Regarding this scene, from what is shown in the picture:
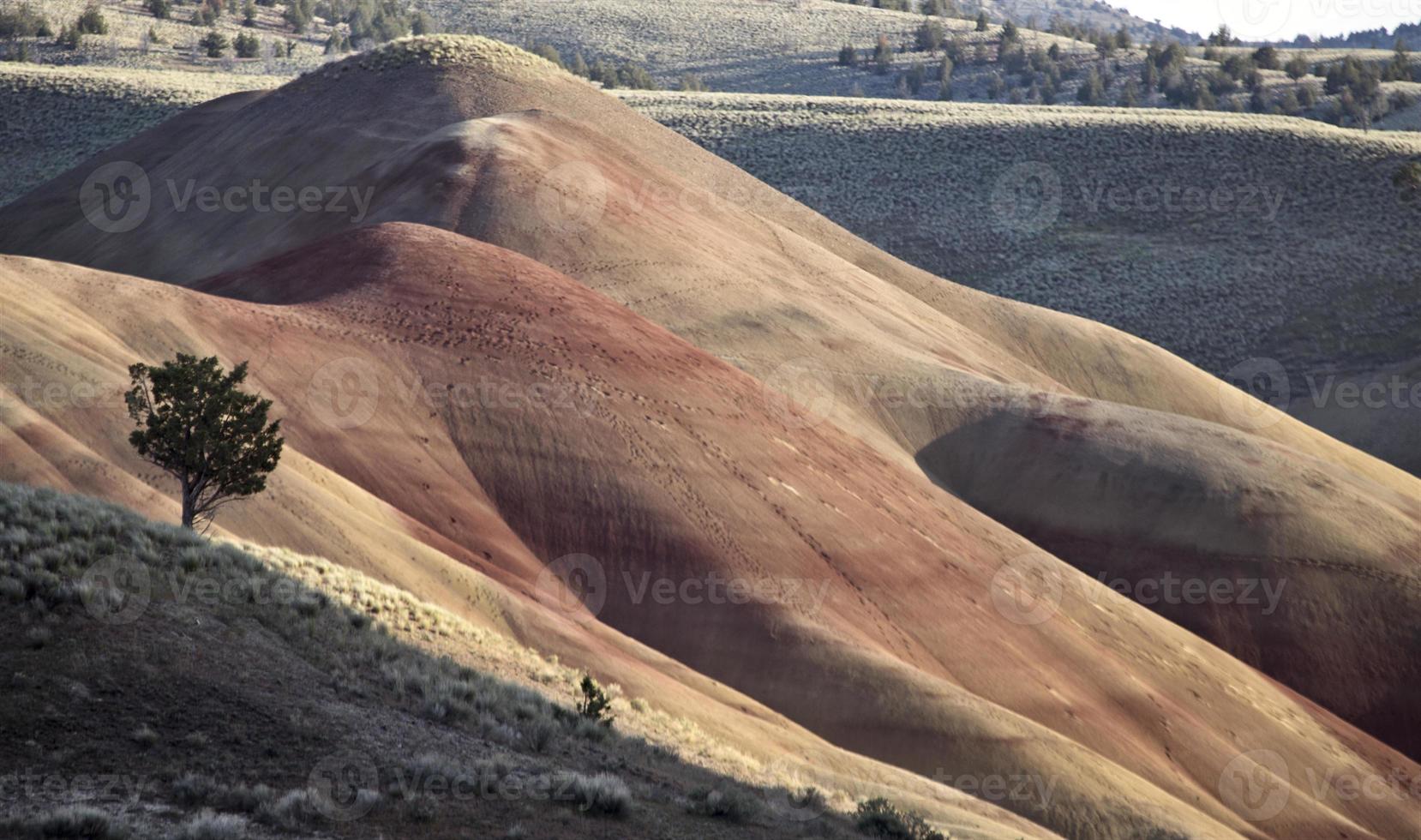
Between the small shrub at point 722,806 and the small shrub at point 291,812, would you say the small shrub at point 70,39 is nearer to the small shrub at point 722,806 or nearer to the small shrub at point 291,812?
the small shrub at point 722,806

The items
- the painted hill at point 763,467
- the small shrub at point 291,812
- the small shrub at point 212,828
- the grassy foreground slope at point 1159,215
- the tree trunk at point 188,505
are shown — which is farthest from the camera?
the grassy foreground slope at point 1159,215

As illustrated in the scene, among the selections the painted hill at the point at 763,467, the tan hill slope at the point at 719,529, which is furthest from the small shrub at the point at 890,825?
the tan hill slope at the point at 719,529

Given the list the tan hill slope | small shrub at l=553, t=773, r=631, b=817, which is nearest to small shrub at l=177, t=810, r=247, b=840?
small shrub at l=553, t=773, r=631, b=817

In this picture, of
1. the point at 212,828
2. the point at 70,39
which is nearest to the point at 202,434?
the point at 212,828

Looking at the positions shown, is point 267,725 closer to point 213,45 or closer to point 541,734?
point 541,734

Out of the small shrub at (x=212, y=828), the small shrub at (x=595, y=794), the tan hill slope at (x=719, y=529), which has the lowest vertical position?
the tan hill slope at (x=719, y=529)

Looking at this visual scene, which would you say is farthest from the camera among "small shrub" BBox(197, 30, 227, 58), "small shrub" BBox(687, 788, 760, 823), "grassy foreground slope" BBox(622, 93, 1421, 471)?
"small shrub" BBox(197, 30, 227, 58)

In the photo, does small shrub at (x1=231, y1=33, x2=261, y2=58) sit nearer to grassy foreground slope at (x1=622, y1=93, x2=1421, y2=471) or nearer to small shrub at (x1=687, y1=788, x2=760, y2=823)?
grassy foreground slope at (x1=622, y1=93, x2=1421, y2=471)
